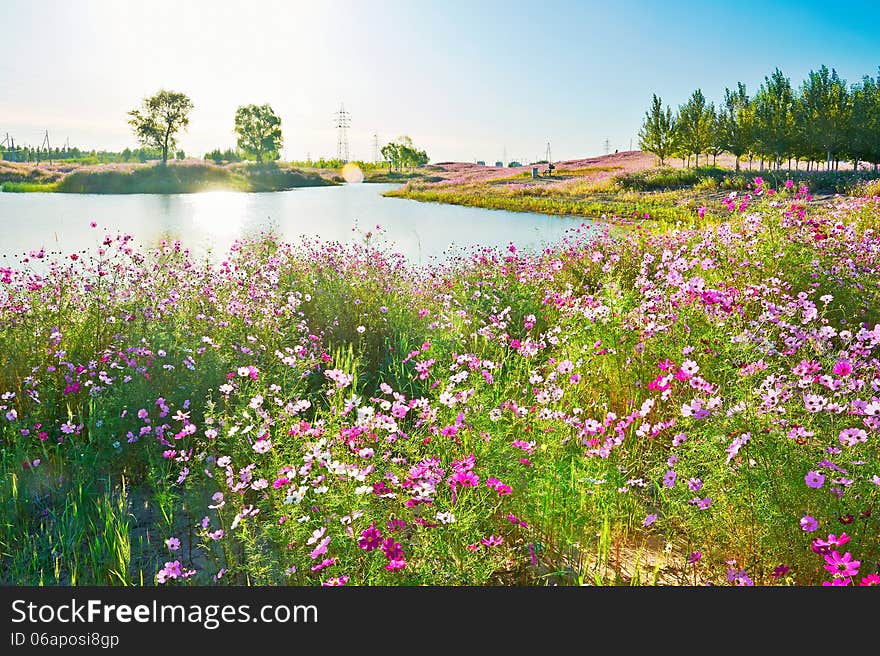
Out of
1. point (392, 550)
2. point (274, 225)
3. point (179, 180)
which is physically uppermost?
point (179, 180)

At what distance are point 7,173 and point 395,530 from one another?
53.1 metres

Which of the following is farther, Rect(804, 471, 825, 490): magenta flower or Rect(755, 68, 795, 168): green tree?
Rect(755, 68, 795, 168): green tree

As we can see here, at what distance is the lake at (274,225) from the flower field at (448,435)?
6.15m

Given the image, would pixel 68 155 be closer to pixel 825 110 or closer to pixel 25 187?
pixel 25 187

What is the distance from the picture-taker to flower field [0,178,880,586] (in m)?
2.62

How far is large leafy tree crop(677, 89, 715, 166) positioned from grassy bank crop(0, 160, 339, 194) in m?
31.0

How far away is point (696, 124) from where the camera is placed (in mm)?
41094

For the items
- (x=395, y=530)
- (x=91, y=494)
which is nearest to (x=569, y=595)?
(x=395, y=530)

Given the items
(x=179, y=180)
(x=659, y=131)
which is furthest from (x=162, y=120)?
(x=659, y=131)

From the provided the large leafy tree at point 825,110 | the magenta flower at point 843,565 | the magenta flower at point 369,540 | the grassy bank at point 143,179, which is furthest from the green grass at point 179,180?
the magenta flower at point 843,565

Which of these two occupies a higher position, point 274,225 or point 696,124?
point 696,124

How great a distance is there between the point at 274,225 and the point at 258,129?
207 feet

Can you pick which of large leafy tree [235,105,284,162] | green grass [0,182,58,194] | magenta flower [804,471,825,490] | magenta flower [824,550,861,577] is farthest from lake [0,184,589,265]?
large leafy tree [235,105,284,162]

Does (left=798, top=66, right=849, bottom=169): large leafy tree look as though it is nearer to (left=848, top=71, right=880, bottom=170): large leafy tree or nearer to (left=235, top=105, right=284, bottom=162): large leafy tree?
(left=848, top=71, right=880, bottom=170): large leafy tree
